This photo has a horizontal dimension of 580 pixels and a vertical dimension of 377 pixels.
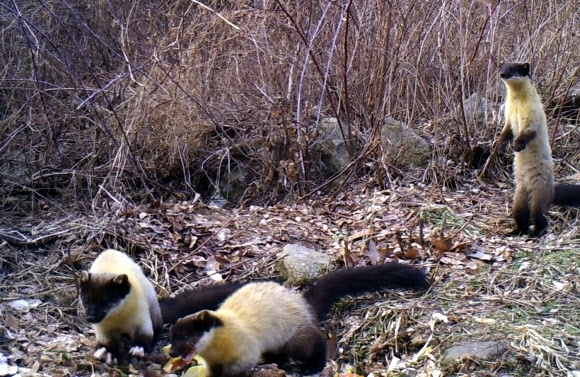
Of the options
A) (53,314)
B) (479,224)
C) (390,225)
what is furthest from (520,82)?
(53,314)

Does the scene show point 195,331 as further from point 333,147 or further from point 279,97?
point 333,147

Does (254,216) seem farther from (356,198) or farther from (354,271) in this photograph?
(354,271)

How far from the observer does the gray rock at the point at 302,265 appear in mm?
6191

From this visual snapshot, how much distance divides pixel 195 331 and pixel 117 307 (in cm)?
66

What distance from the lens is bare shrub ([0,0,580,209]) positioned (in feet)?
28.0

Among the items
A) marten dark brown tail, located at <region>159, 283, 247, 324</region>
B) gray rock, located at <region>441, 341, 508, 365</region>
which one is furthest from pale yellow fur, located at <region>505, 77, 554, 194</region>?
marten dark brown tail, located at <region>159, 283, 247, 324</region>

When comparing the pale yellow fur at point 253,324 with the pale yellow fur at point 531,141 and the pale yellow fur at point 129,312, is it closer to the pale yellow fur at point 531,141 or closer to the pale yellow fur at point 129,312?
the pale yellow fur at point 129,312

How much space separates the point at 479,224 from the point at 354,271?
2.09 meters

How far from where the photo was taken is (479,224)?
7.22 metres

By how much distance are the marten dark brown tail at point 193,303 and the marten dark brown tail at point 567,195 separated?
3.28 meters

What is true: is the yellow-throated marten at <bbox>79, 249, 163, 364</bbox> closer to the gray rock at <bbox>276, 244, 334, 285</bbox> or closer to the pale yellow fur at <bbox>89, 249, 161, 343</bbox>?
the pale yellow fur at <bbox>89, 249, 161, 343</bbox>

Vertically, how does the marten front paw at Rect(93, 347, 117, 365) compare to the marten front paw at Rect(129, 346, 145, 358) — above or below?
below

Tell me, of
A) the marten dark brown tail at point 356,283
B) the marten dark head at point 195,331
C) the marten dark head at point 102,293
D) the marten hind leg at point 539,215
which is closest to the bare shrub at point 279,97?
the marten hind leg at point 539,215

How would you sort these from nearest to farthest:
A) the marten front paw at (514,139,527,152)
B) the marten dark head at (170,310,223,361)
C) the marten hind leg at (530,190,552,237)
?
the marten dark head at (170,310,223,361) < the marten hind leg at (530,190,552,237) < the marten front paw at (514,139,527,152)
